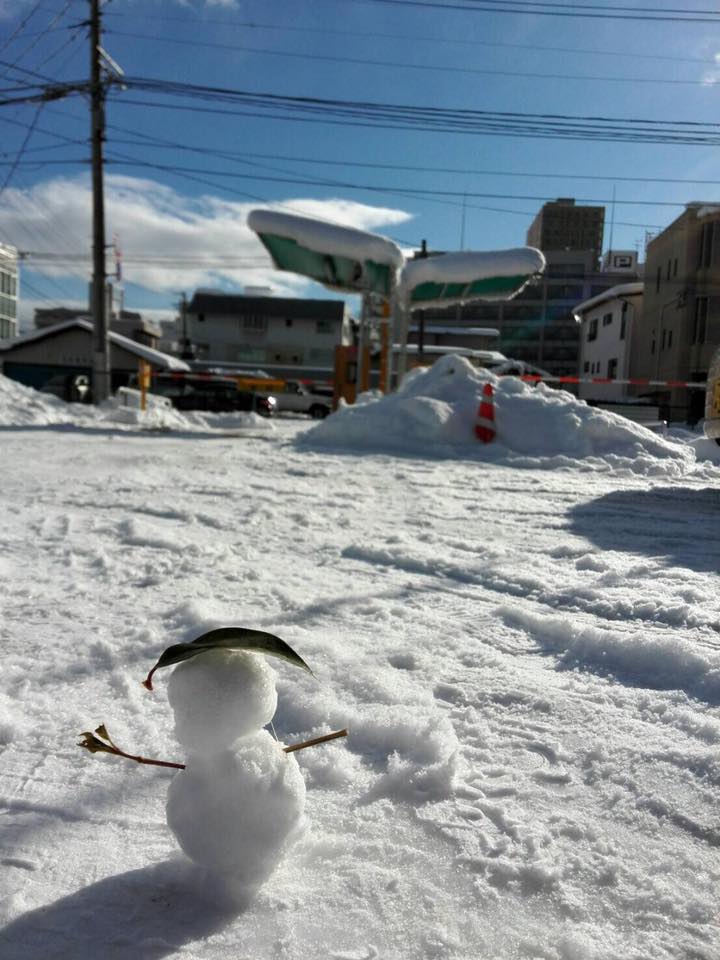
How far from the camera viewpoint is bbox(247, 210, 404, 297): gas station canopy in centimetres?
1210

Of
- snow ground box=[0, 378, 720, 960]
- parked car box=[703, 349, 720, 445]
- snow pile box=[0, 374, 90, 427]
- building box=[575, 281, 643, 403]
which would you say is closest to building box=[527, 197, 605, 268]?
building box=[575, 281, 643, 403]

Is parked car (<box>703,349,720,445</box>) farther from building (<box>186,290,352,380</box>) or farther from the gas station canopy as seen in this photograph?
building (<box>186,290,352,380</box>)

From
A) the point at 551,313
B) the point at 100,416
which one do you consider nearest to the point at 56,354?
the point at 100,416

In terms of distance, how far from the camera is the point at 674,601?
8.41 ft

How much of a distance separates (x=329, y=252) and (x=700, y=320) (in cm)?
2328

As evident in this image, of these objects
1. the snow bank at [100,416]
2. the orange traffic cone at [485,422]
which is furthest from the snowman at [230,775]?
the snow bank at [100,416]

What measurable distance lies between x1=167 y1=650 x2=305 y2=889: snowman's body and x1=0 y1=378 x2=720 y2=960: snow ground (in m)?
0.10

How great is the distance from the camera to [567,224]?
8531cm

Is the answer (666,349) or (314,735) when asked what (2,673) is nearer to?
(314,735)

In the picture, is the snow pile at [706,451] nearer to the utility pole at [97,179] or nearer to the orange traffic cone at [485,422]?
the orange traffic cone at [485,422]

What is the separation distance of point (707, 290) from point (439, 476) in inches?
1101

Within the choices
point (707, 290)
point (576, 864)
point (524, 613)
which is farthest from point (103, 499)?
point (707, 290)

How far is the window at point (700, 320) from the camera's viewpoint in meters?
28.6

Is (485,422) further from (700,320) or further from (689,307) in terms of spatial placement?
(700,320)
